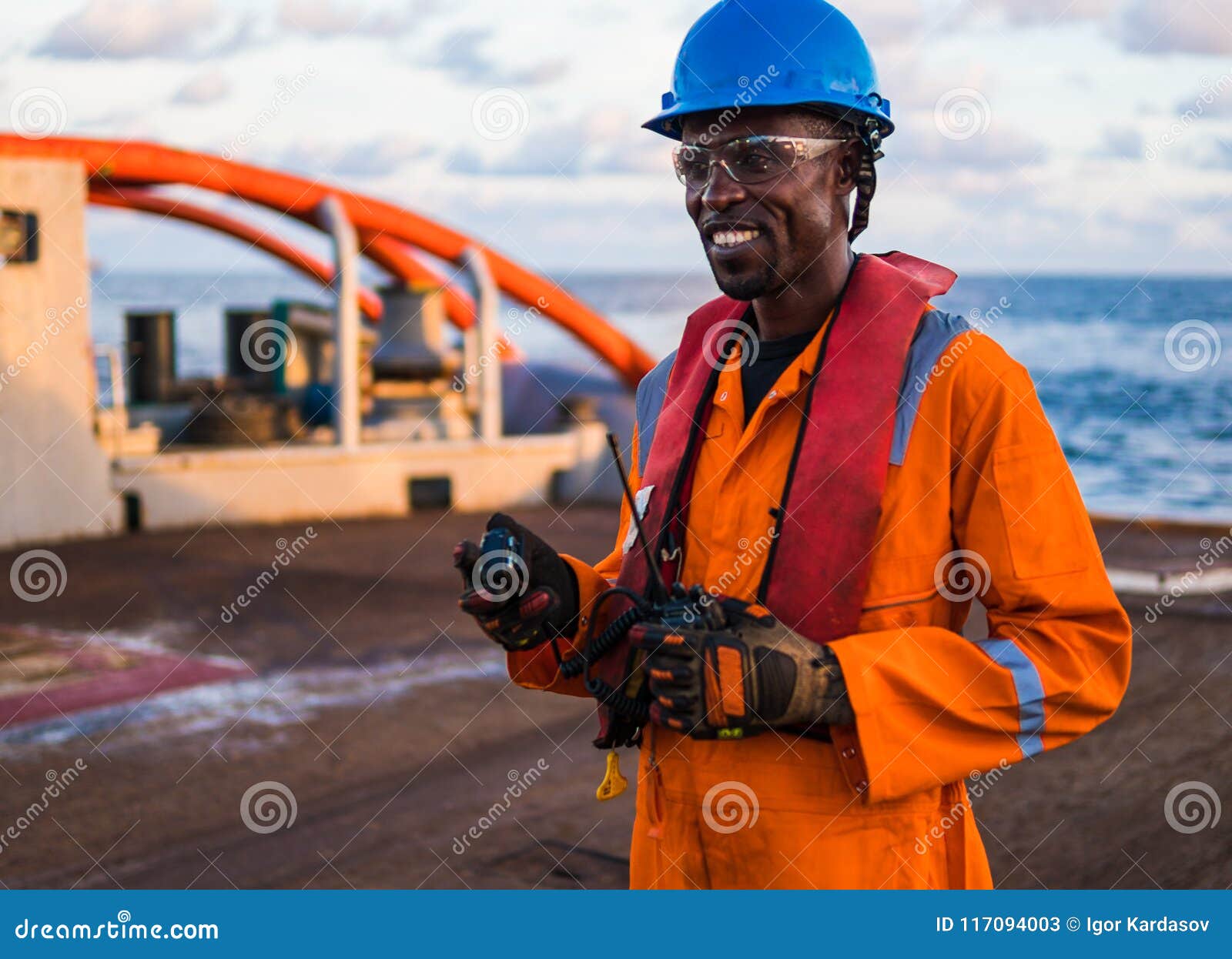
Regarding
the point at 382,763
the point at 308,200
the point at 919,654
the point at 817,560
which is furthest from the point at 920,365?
the point at 308,200

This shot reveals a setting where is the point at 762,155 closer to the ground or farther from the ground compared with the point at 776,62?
closer to the ground

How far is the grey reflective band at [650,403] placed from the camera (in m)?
2.86

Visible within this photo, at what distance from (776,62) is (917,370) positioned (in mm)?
590

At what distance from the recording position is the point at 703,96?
2510 millimetres

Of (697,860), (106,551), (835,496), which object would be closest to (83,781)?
(697,860)

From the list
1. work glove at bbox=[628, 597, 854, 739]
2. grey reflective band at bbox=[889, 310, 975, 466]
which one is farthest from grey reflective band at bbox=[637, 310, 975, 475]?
work glove at bbox=[628, 597, 854, 739]

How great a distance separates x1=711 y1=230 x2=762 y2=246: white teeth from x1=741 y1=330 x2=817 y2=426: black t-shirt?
0.22 m

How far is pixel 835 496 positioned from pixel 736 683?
39 centimetres

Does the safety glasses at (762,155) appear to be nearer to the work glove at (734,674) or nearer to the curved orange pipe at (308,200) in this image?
the work glove at (734,674)

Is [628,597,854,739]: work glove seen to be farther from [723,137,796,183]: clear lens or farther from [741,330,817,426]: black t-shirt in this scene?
[723,137,796,183]: clear lens

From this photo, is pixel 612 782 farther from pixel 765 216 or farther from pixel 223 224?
pixel 223 224

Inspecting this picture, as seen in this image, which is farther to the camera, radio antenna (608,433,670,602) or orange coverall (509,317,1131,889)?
radio antenna (608,433,670,602)

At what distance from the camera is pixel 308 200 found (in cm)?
1491

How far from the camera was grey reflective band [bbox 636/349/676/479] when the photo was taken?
9.37ft
